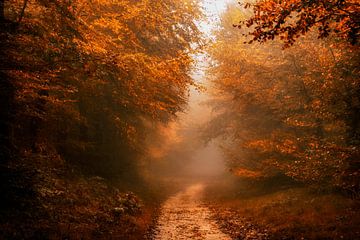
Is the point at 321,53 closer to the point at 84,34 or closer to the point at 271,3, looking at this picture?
the point at 271,3

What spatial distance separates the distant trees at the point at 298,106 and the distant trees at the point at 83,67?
2832mm

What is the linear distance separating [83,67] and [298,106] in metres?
11.0

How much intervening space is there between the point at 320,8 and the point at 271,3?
89 cm

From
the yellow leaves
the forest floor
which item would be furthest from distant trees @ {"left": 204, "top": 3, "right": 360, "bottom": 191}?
the forest floor

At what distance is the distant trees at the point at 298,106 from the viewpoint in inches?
389

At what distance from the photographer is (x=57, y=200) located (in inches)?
362

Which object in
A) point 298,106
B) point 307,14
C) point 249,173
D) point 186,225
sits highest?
point 298,106

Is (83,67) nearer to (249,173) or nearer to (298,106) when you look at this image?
(298,106)

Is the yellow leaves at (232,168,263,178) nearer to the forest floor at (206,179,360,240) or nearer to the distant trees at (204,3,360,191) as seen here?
the distant trees at (204,3,360,191)

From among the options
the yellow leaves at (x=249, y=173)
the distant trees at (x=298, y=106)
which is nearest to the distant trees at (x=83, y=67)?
the distant trees at (x=298, y=106)

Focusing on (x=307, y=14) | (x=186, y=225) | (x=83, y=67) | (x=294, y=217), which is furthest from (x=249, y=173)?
(x=307, y=14)

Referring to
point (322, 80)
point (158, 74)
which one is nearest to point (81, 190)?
point (158, 74)

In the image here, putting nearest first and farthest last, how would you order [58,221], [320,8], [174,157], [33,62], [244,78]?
[320,8] → [33,62] → [58,221] → [244,78] → [174,157]

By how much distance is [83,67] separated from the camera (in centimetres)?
838
